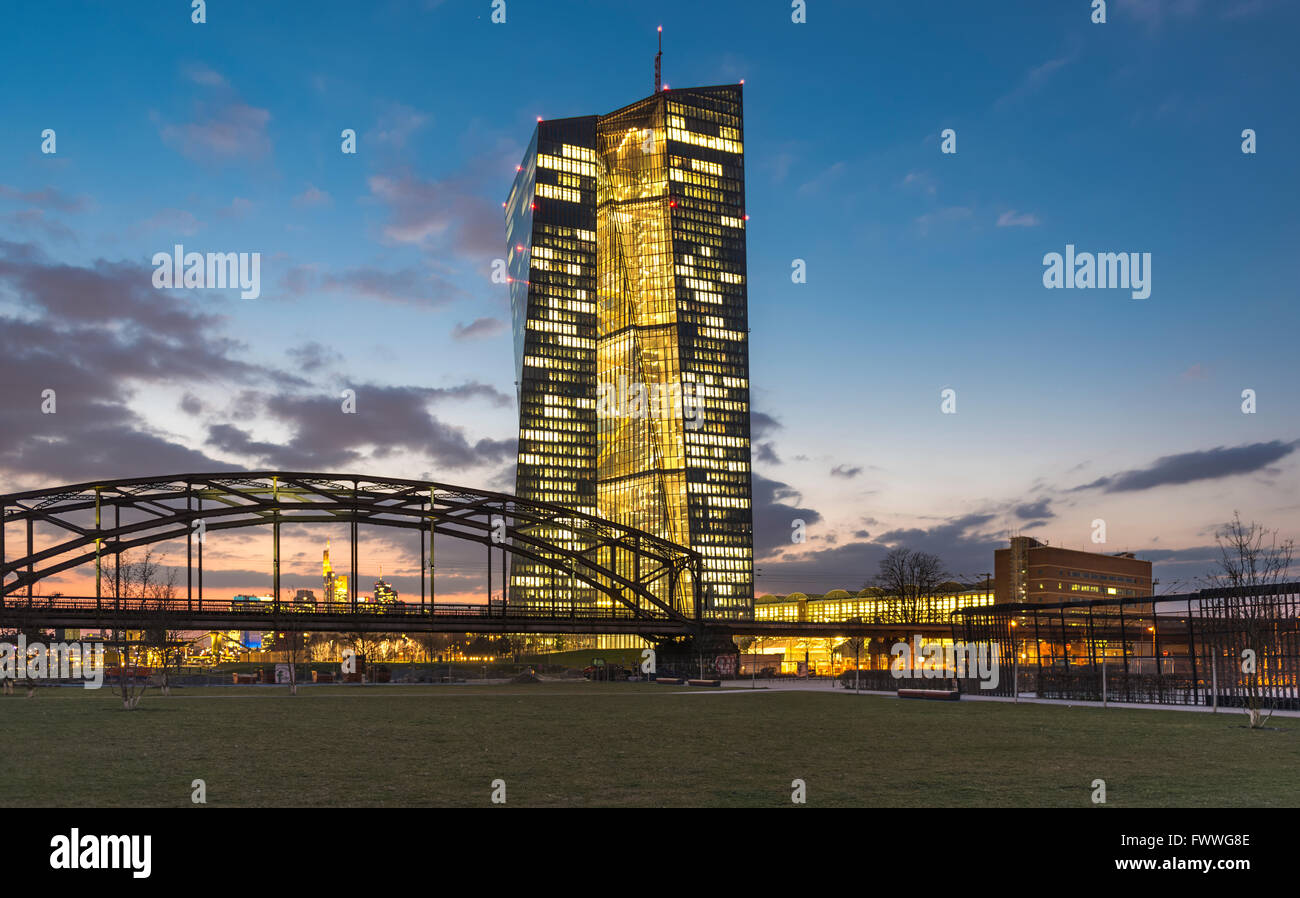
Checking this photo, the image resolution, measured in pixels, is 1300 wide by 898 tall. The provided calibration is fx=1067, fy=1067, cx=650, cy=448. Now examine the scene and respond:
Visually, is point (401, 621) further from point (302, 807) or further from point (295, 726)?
point (302, 807)

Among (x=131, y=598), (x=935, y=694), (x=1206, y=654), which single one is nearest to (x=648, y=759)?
(x=935, y=694)

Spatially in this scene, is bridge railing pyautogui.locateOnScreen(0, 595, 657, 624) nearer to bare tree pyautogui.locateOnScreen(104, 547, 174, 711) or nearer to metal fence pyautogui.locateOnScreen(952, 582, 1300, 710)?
bare tree pyautogui.locateOnScreen(104, 547, 174, 711)

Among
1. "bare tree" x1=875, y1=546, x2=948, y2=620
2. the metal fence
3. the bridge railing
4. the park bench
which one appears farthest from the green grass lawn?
"bare tree" x1=875, y1=546, x2=948, y2=620

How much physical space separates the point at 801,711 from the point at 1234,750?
21.2 m

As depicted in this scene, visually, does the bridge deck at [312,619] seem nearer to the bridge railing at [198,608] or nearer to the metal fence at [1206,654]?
the bridge railing at [198,608]

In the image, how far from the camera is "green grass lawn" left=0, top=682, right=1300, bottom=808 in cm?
1633

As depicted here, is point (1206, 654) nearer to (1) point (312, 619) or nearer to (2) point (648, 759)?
(2) point (648, 759)

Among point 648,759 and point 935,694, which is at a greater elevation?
point 648,759

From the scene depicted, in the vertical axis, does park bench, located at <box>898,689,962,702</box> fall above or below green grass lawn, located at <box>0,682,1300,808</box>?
below

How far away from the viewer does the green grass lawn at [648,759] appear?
643 inches

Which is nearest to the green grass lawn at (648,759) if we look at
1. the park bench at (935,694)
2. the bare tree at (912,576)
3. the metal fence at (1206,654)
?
the metal fence at (1206,654)

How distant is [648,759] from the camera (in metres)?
22.2

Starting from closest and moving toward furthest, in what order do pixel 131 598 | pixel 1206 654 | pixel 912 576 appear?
pixel 1206 654 → pixel 131 598 → pixel 912 576

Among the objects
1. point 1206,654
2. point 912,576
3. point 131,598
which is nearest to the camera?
point 1206,654
